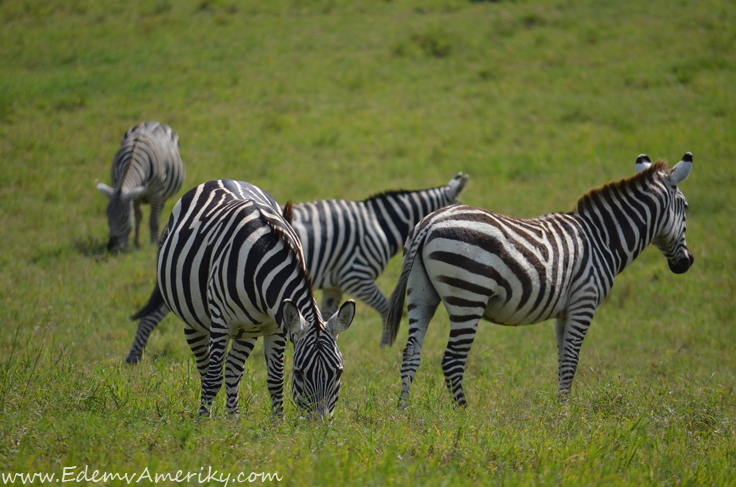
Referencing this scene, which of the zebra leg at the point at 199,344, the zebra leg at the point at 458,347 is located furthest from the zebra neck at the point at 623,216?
the zebra leg at the point at 199,344

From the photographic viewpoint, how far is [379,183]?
14.4 m

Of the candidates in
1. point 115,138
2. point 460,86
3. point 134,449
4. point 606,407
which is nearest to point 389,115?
point 460,86

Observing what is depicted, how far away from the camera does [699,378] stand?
6.70 m

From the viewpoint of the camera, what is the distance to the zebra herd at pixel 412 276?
4258 millimetres

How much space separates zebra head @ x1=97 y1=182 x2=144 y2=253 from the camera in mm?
10820

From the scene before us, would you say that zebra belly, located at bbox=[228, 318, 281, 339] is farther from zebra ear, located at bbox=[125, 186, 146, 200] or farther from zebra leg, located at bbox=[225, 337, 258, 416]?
zebra ear, located at bbox=[125, 186, 146, 200]

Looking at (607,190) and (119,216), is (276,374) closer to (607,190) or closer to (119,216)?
(607,190)

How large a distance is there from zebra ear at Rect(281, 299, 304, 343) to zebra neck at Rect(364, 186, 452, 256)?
4783mm

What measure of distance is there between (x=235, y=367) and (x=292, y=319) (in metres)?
1.09

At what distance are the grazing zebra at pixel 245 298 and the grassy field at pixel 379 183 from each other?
12.2 inches

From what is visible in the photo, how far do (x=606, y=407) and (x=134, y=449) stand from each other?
384cm

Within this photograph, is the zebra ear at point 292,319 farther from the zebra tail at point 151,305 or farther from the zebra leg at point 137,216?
the zebra leg at point 137,216

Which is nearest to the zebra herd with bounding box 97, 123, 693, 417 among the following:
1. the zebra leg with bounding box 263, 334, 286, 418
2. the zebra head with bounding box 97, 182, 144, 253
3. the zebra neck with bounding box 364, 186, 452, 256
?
the zebra leg with bounding box 263, 334, 286, 418

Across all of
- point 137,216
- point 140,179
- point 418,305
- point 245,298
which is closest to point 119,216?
point 140,179
